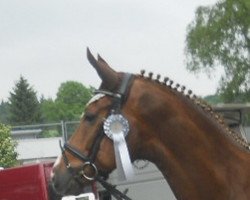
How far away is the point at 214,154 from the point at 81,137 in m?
0.87

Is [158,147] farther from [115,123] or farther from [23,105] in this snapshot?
[23,105]

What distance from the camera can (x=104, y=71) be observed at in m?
4.35

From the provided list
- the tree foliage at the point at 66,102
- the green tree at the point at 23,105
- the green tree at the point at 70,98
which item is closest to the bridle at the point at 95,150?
the green tree at the point at 23,105

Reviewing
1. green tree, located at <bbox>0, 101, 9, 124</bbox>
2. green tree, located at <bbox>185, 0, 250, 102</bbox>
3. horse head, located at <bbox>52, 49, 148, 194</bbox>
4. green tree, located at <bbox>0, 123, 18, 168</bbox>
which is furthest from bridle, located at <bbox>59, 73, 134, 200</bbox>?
green tree, located at <bbox>0, 101, 9, 124</bbox>

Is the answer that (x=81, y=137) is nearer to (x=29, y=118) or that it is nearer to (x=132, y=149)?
(x=132, y=149)

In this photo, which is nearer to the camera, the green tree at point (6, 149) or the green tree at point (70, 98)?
the green tree at point (6, 149)

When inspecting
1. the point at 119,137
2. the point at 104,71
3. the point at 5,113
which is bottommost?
the point at 119,137

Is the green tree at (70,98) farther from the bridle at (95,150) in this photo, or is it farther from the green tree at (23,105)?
the bridle at (95,150)

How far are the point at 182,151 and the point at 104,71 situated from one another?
0.72m

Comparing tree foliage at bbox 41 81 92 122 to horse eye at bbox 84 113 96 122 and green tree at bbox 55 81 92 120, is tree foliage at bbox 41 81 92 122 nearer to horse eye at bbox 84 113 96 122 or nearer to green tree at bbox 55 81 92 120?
green tree at bbox 55 81 92 120

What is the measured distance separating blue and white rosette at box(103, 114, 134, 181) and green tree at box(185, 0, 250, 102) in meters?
32.4

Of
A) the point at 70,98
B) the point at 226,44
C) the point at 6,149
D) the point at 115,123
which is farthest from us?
the point at 70,98

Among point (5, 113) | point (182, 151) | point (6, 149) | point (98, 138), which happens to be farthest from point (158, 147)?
point (5, 113)

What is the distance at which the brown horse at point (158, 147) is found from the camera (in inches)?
172
